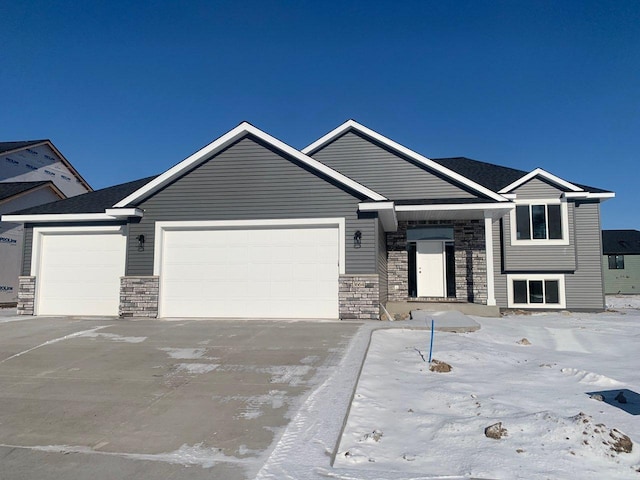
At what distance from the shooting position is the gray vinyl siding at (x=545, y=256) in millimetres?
16141

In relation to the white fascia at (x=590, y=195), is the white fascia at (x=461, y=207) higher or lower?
lower

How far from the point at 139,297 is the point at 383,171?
8.72m

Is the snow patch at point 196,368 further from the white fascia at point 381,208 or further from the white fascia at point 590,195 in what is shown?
the white fascia at point 590,195

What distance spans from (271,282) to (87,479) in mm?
7913

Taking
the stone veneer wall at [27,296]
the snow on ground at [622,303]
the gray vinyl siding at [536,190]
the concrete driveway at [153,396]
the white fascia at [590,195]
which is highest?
the gray vinyl siding at [536,190]

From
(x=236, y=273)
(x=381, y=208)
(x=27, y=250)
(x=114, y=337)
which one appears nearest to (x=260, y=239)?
(x=236, y=273)

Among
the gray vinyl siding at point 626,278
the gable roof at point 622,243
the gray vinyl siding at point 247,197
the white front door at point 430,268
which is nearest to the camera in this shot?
the gray vinyl siding at point 247,197

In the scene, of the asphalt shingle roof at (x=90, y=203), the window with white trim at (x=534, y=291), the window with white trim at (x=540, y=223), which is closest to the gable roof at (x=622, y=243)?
A: the window with white trim at (x=534, y=291)

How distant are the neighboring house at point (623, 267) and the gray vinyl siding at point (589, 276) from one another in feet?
79.2

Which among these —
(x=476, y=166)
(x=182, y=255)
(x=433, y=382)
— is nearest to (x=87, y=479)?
(x=433, y=382)

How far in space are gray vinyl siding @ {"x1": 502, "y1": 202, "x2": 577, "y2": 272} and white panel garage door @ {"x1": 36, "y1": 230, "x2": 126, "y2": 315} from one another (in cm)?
1318

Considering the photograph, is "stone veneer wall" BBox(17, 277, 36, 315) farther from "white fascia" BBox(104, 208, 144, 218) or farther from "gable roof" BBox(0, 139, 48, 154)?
"gable roof" BBox(0, 139, 48, 154)

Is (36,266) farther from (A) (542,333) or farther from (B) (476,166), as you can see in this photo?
(B) (476,166)

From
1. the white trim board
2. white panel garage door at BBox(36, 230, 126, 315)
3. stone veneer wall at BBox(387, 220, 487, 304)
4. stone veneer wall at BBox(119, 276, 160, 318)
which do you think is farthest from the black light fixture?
white panel garage door at BBox(36, 230, 126, 315)
